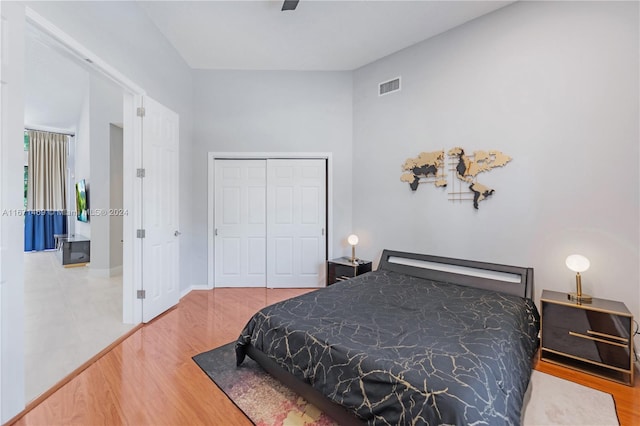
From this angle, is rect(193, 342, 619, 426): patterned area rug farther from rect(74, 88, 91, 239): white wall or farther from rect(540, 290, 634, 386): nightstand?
rect(74, 88, 91, 239): white wall

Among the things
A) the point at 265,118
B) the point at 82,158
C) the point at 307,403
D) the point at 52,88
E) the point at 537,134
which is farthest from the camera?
the point at 82,158

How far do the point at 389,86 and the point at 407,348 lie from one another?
11.1 feet

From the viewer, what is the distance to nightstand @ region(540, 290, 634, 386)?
204 cm

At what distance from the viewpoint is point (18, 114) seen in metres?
1.69

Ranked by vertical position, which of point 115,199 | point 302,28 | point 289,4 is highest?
point 302,28

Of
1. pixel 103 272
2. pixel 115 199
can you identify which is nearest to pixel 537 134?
pixel 115 199

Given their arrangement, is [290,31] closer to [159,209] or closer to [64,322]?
[159,209]

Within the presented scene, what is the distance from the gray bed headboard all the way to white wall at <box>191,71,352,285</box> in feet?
5.50

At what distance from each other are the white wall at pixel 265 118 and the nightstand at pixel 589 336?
2.99 meters

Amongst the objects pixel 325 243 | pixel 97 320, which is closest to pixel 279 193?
pixel 325 243

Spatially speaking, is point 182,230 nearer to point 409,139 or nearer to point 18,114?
point 18,114

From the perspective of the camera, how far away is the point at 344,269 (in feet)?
12.9

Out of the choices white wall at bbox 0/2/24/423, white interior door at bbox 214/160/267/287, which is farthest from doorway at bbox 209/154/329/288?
white wall at bbox 0/2/24/423

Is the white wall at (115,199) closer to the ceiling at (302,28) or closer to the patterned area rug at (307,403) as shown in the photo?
the ceiling at (302,28)
